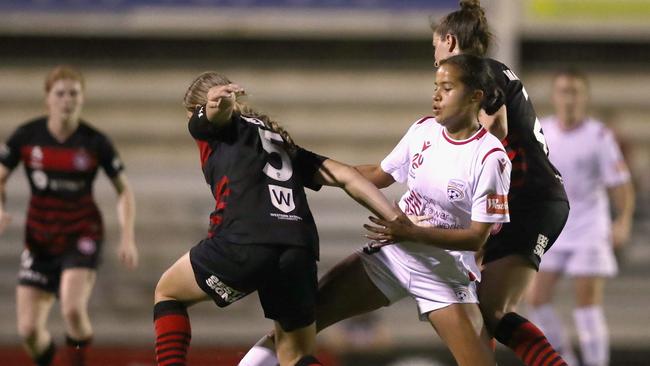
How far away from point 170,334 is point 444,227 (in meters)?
1.11

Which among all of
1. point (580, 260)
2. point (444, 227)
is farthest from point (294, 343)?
point (580, 260)

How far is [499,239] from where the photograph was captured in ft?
15.3

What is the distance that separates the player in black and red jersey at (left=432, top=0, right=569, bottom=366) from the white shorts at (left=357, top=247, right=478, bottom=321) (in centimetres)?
18

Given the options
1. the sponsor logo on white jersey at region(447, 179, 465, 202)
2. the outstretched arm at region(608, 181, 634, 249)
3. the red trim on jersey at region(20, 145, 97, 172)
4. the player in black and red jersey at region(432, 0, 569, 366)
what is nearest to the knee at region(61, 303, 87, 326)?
the red trim on jersey at region(20, 145, 97, 172)

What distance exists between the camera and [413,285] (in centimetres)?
432

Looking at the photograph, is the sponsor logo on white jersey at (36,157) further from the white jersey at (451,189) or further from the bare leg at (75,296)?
the white jersey at (451,189)

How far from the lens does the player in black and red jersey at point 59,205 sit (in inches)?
247

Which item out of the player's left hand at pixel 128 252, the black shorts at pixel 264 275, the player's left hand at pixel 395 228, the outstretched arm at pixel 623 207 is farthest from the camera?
the outstretched arm at pixel 623 207

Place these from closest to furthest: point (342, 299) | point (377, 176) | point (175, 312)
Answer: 1. point (175, 312)
2. point (342, 299)
3. point (377, 176)

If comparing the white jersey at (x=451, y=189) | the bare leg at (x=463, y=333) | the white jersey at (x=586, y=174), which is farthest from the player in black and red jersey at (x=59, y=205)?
the white jersey at (x=586, y=174)

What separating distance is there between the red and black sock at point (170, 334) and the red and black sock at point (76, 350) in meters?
2.27

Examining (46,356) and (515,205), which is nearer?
(515,205)

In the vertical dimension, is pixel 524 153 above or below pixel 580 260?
above

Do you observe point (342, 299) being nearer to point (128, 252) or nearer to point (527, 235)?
point (527, 235)
